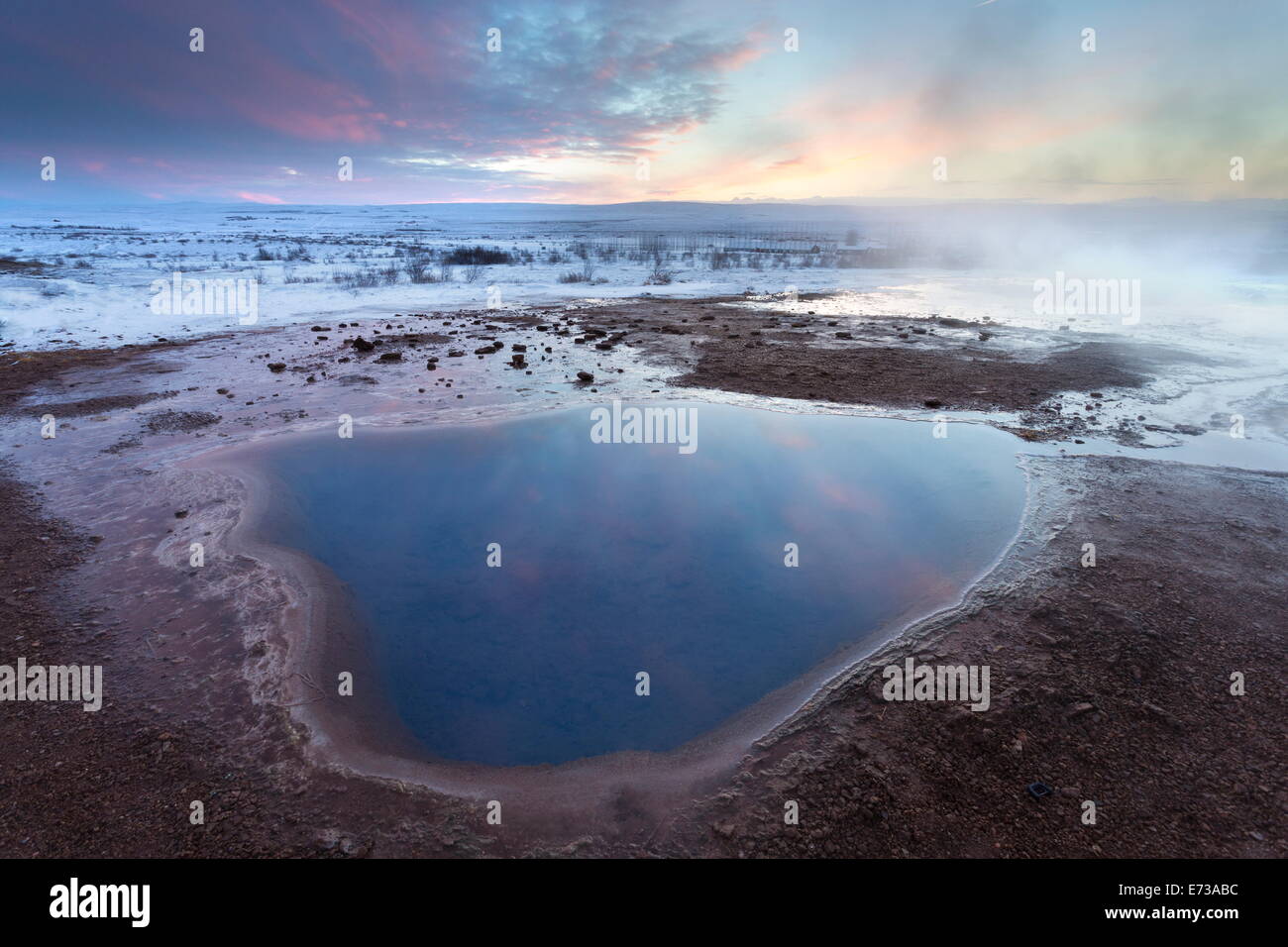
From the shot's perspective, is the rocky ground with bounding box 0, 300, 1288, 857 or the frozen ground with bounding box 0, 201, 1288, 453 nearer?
the rocky ground with bounding box 0, 300, 1288, 857

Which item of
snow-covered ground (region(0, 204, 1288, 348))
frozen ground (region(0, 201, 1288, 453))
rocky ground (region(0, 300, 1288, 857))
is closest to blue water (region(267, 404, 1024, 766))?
rocky ground (region(0, 300, 1288, 857))

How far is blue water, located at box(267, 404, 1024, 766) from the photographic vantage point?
435 centimetres

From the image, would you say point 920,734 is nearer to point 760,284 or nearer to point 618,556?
point 618,556

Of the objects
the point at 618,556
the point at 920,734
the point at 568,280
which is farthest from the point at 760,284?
the point at 920,734

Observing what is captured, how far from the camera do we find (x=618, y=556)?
20.0 feet

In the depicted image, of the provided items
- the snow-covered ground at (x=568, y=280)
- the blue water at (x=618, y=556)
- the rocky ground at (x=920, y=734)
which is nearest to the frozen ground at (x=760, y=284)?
the snow-covered ground at (x=568, y=280)

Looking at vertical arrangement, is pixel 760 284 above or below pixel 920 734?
above

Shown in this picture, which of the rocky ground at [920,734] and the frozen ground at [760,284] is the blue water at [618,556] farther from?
the frozen ground at [760,284]

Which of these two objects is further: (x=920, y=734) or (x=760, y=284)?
(x=760, y=284)

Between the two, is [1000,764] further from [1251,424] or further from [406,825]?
[1251,424]

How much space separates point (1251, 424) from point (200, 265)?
130ft

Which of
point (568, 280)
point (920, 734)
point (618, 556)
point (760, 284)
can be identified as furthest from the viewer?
point (760, 284)

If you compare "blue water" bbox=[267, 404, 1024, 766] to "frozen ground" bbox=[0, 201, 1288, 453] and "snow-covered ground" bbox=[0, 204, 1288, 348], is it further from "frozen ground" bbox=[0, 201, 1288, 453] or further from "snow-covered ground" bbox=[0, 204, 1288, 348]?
"snow-covered ground" bbox=[0, 204, 1288, 348]

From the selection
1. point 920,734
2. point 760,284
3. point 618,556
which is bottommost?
point 920,734
